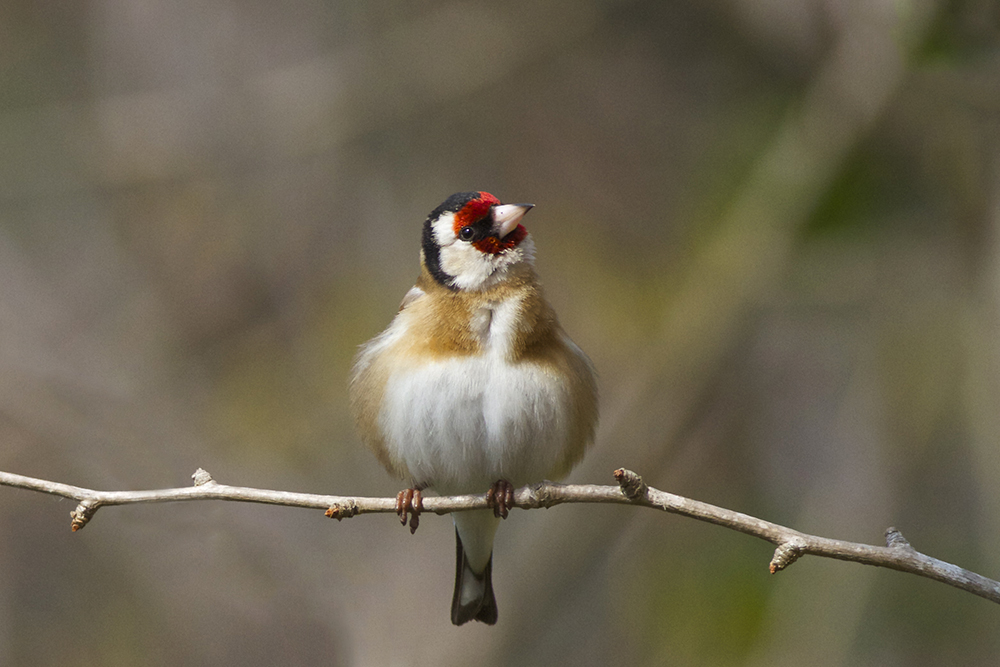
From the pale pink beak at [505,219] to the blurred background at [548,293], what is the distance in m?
2.77

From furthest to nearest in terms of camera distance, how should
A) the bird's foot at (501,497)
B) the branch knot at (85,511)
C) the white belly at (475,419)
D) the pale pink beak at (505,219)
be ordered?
the pale pink beak at (505,219) < the white belly at (475,419) < the bird's foot at (501,497) < the branch knot at (85,511)

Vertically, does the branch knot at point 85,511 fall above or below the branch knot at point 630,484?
below

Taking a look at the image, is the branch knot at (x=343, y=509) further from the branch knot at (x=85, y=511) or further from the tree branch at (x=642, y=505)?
the branch knot at (x=85, y=511)

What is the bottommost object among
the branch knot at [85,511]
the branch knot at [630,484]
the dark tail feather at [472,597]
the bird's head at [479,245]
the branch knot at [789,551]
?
the dark tail feather at [472,597]

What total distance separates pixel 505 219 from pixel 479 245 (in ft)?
0.48

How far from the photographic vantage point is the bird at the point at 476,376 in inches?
151

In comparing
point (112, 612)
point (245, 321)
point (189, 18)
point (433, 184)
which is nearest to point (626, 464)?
point (433, 184)

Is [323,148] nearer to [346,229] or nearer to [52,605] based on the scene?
[346,229]

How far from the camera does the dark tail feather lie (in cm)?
462

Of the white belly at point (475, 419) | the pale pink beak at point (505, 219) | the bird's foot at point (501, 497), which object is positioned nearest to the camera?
the bird's foot at point (501, 497)

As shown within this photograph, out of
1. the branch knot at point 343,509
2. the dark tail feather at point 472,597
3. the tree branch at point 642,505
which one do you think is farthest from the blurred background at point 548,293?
the branch knot at point 343,509

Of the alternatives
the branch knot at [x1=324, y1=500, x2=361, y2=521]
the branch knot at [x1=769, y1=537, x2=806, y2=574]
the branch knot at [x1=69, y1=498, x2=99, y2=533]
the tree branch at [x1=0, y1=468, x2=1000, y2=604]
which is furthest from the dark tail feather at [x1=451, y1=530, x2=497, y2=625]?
the branch knot at [x1=769, y1=537, x2=806, y2=574]

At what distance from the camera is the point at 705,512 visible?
2.78 metres

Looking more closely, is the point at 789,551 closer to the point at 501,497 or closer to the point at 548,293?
the point at 501,497
